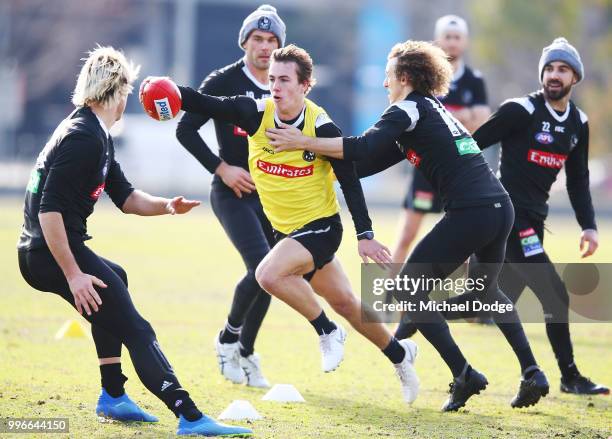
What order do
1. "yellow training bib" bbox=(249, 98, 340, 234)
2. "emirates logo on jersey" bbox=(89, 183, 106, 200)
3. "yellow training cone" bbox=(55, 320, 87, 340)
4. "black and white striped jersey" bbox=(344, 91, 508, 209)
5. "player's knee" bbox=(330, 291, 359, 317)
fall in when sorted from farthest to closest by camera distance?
1. "yellow training cone" bbox=(55, 320, 87, 340)
2. "player's knee" bbox=(330, 291, 359, 317)
3. "yellow training bib" bbox=(249, 98, 340, 234)
4. "black and white striped jersey" bbox=(344, 91, 508, 209)
5. "emirates logo on jersey" bbox=(89, 183, 106, 200)

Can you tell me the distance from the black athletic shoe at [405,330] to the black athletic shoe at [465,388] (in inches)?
42.3

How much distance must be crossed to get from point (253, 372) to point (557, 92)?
3012 millimetres

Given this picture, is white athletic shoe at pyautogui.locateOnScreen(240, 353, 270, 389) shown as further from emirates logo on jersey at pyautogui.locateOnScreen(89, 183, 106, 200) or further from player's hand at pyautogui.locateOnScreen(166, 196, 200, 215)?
emirates logo on jersey at pyautogui.locateOnScreen(89, 183, 106, 200)

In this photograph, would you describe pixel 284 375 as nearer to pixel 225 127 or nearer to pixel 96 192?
pixel 225 127

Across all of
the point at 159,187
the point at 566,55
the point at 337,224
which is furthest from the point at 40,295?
the point at 159,187

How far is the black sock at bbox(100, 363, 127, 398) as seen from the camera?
21.8ft

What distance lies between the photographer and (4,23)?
144 feet

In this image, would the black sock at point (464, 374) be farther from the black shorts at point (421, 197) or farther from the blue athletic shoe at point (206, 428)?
the black shorts at point (421, 197)

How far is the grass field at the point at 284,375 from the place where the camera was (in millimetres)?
6633

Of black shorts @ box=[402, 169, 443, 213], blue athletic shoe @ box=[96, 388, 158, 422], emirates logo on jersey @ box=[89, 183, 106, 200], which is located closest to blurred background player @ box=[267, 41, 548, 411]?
emirates logo on jersey @ box=[89, 183, 106, 200]

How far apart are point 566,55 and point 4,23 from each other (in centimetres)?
3921

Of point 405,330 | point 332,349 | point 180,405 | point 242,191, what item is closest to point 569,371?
point 405,330

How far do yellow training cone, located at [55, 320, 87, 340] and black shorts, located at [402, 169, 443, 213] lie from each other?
363 centimetres

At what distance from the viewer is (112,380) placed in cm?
666
